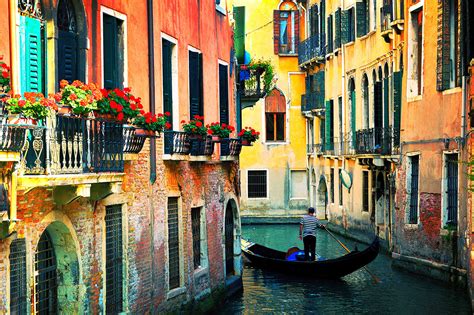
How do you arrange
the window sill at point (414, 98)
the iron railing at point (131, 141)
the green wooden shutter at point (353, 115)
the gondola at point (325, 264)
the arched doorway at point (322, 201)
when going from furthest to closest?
1. the arched doorway at point (322, 201)
2. the green wooden shutter at point (353, 115)
3. the window sill at point (414, 98)
4. the gondola at point (325, 264)
5. the iron railing at point (131, 141)

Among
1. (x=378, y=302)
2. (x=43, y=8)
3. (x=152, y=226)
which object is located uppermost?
(x=43, y=8)

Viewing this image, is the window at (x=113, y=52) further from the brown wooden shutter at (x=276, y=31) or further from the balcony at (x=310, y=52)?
the brown wooden shutter at (x=276, y=31)

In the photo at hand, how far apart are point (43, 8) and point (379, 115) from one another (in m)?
17.6

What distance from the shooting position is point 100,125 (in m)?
11.0

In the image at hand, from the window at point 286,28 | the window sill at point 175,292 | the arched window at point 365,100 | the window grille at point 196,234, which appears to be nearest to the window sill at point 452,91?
the window grille at point 196,234

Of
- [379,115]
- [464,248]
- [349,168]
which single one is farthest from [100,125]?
[349,168]

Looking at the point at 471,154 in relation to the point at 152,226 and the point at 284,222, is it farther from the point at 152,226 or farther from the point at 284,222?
the point at 284,222

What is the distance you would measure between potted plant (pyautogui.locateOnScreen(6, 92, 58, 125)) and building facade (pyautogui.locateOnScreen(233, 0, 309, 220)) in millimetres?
29650

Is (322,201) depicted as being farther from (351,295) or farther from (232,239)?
(232,239)

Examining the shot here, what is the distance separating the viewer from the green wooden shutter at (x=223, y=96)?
18.6 metres

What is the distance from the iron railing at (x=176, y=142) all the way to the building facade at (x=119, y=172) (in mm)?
20

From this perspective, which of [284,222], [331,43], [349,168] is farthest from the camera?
[284,222]

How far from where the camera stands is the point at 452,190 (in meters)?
A: 19.8

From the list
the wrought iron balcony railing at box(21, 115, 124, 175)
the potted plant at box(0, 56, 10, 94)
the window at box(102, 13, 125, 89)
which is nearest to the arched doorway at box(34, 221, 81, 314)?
the wrought iron balcony railing at box(21, 115, 124, 175)
